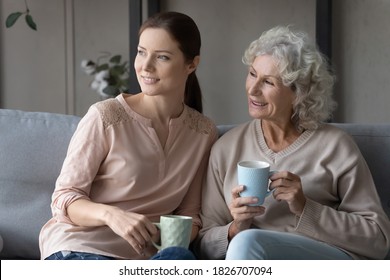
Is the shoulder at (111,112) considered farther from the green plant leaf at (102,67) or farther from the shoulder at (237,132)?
the green plant leaf at (102,67)

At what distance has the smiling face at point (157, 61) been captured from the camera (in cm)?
222

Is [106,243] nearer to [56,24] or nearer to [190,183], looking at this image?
[190,183]

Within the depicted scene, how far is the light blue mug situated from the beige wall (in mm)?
2254

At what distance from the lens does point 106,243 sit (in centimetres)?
217

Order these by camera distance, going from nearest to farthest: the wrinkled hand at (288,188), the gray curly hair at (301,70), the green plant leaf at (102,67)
A: the wrinkled hand at (288,188) → the gray curly hair at (301,70) → the green plant leaf at (102,67)

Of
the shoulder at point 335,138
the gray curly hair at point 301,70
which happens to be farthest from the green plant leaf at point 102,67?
the shoulder at point 335,138

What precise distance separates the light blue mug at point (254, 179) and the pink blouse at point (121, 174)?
0.32m

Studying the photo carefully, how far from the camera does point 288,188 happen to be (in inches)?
81.4

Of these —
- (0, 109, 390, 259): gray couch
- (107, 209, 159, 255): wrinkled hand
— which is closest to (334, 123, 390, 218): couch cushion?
(0, 109, 390, 259): gray couch

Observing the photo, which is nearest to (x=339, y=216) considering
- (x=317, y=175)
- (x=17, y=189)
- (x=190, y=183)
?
(x=317, y=175)

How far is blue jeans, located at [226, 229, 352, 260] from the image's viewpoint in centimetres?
196
